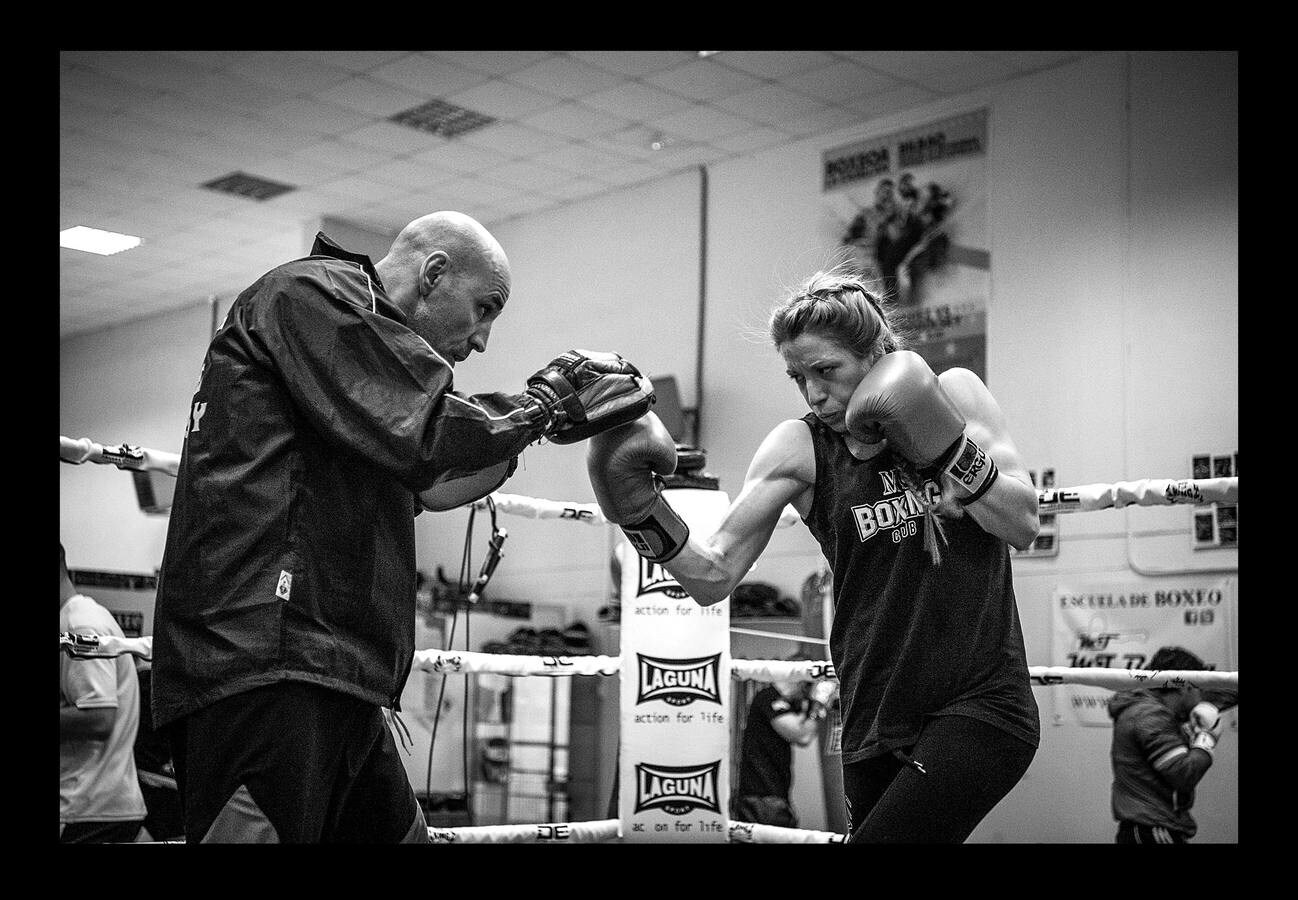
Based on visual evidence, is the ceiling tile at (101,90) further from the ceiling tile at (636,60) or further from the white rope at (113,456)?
the white rope at (113,456)

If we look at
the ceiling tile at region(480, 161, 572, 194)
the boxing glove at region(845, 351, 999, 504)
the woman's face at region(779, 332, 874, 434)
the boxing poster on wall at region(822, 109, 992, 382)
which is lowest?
the boxing glove at region(845, 351, 999, 504)

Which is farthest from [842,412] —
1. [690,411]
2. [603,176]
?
[603,176]

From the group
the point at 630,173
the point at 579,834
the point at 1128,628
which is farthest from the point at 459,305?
the point at 630,173

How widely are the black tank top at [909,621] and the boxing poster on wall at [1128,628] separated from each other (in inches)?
168

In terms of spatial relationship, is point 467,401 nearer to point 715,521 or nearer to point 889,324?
point 889,324

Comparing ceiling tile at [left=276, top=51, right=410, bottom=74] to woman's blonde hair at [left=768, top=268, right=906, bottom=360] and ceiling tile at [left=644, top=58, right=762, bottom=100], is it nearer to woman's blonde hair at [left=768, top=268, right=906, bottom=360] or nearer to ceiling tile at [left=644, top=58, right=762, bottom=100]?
ceiling tile at [left=644, top=58, right=762, bottom=100]

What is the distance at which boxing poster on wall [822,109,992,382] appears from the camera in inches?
287

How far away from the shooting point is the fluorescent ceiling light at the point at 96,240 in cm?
991

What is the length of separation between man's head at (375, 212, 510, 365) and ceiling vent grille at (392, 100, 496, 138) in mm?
5846

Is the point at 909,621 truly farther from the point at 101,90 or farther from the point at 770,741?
the point at 101,90

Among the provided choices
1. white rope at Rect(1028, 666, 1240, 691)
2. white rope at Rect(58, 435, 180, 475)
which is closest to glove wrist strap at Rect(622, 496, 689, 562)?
white rope at Rect(58, 435, 180, 475)

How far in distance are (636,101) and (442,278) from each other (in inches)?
228

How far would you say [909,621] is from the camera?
232 cm

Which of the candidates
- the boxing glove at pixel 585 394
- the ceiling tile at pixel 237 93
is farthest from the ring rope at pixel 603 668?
the ceiling tile at pixel 237 93
